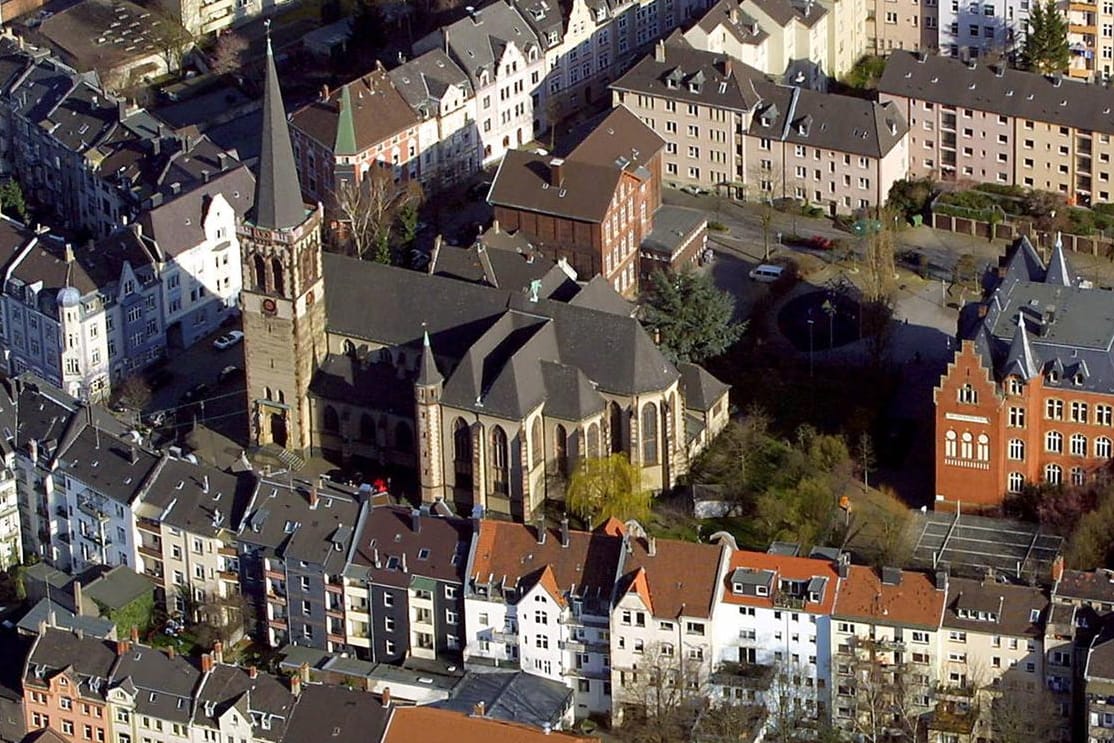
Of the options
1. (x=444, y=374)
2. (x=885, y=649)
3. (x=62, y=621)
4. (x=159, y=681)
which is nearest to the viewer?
(x=885, y=649)

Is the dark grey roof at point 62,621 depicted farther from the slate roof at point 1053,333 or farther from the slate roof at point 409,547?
the slate roof at point 1053,333

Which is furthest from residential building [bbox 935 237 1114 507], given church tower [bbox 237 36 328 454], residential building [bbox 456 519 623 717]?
church tower [bbox 237 36 328 454]

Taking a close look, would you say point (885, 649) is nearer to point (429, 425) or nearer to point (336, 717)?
point (336, 717)

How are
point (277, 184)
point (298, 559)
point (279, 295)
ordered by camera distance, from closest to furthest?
point (298, 559) < point (277, 184) < point (279, 295)

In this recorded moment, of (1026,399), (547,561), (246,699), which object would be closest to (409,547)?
(547,561)

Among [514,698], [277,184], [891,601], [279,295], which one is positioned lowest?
[514,698]

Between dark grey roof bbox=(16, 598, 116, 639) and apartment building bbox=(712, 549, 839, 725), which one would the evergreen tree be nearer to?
apartment building bbox=(712, 549, 839, 725)
